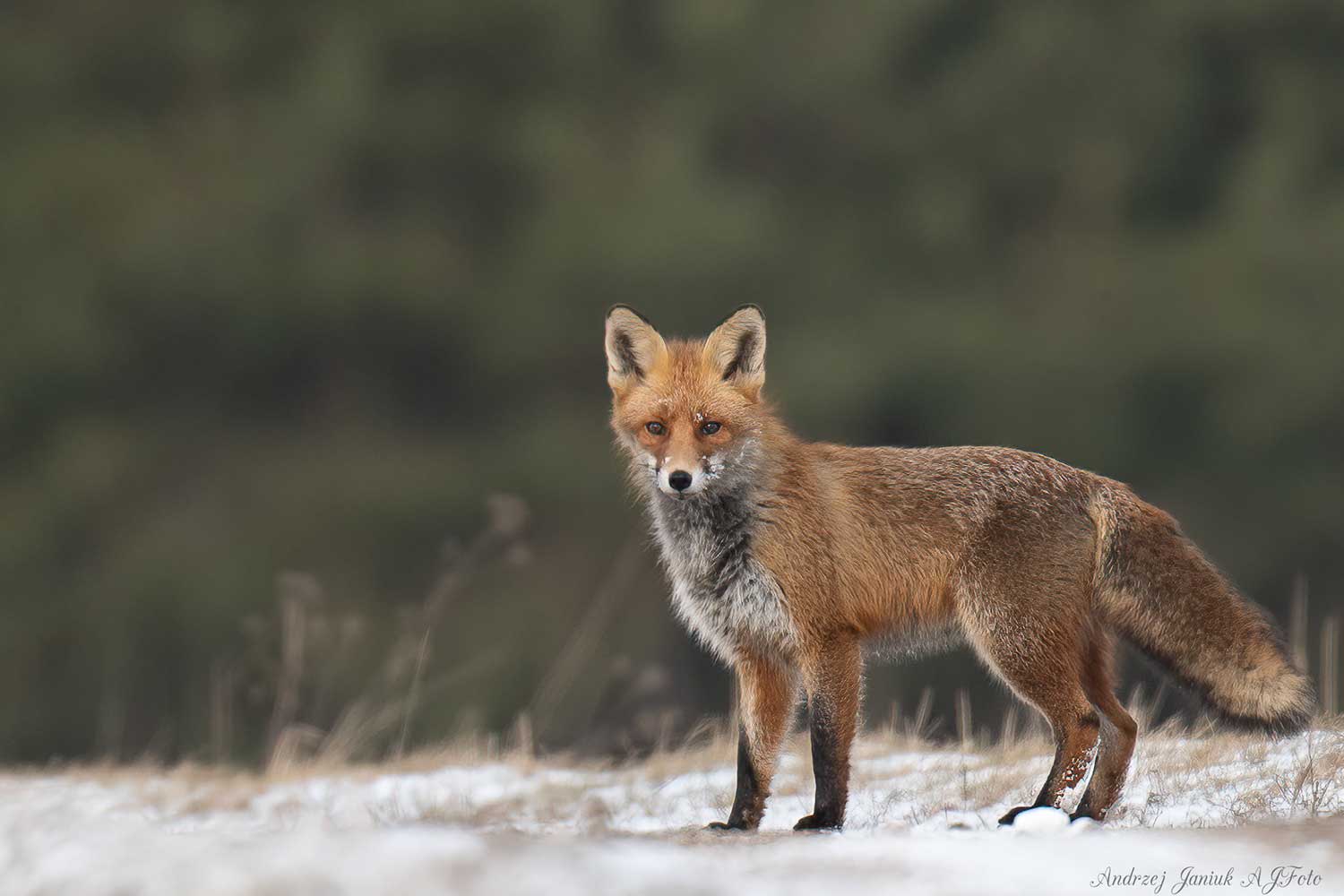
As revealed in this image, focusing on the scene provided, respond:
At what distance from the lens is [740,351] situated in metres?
4.96

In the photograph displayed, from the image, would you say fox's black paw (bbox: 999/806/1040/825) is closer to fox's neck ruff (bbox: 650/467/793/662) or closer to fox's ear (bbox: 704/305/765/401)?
Answer: fox's neck ruff (bbox: 650/467/793/662)

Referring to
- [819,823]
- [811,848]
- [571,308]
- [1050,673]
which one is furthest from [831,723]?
[571,308]

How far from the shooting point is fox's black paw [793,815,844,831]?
4.39m

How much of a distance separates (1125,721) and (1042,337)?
7.32m

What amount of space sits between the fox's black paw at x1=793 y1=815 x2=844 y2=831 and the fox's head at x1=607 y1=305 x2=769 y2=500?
998 mm

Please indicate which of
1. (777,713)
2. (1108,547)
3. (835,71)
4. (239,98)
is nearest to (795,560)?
(777,713)

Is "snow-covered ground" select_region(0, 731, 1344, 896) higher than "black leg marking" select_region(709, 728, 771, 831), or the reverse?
"snow-covered ground" select_region(0, 731, 1344, 896)

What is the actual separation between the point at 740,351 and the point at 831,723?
1241 mm

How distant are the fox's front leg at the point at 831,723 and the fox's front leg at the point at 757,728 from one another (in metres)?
0.22

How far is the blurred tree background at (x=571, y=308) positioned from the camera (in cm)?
1119

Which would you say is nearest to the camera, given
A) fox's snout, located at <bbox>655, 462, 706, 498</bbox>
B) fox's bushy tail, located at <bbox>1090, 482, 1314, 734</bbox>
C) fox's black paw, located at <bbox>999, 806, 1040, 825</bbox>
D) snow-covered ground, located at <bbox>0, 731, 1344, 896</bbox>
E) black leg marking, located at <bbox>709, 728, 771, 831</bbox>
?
snow-covered ground, located at <bbox>0, 731, 1344, 896</bbox>

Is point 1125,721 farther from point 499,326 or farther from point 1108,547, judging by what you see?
point 499,326

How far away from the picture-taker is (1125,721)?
4.52 m

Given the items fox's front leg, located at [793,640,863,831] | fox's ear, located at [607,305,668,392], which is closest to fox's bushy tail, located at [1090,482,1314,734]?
fox's front leg, located at [793,640,863,831]
